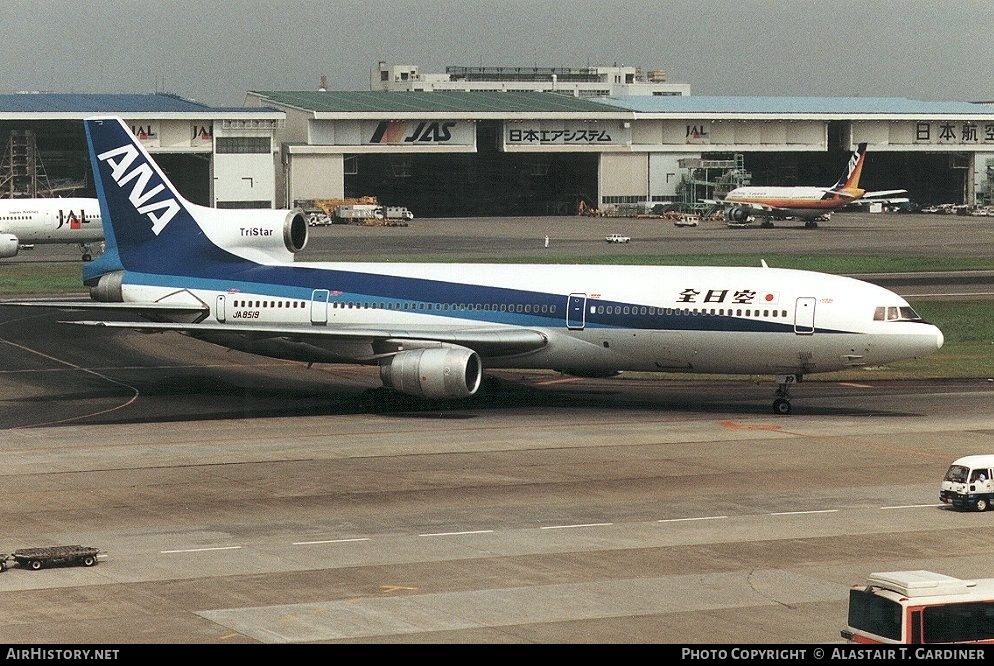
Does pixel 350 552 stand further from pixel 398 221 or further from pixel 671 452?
pixel 398 221

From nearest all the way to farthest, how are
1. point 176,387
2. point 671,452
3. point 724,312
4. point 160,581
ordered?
point 160,581 → point 671,452 → point 724,312 → point 176,387

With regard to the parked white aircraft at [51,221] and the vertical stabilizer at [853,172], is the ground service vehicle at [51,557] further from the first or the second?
the vertical stabilizer at [853,172]

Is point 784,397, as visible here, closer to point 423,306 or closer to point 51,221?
point 423,306

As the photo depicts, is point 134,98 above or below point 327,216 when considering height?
above

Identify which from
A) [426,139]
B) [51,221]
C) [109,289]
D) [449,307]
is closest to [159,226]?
[109,289]

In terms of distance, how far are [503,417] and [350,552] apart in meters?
20.3

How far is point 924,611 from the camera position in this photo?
20.6 metres

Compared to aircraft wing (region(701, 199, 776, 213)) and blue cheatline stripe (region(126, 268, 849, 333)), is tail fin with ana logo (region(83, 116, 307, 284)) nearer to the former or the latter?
blue cheatline stripe (region(126, 268, 849, 333))

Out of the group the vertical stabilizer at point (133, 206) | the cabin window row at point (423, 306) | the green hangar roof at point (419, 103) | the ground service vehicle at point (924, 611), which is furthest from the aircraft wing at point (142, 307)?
the green hangar roof at point (419, 103)

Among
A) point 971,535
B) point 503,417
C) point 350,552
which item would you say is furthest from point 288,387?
point 971,535

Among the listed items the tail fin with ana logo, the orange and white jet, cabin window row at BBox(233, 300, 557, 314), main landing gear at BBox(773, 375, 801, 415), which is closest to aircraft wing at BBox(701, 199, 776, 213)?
the orange and white jet

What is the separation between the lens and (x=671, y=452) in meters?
43.9

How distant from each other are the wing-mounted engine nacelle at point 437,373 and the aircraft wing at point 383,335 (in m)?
0.93

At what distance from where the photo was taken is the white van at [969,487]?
35.7m
